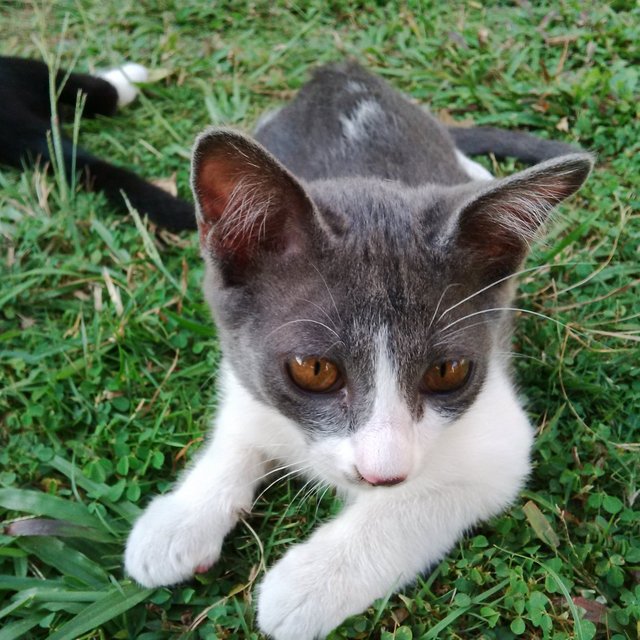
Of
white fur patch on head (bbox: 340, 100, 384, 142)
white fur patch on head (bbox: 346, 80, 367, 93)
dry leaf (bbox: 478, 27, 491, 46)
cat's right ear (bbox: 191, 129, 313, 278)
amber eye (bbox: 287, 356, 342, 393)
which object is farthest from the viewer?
dry leaf (bbox: 478, 27, 491, 46)

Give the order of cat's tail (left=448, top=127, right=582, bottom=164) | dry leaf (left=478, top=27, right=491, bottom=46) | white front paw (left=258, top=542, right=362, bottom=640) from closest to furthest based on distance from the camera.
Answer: white front paw (left=258, top=542, right=362, bottom=640), cat's tail (left=448, top=127, right=582, bottom=164), dry leaf (left=478, top=27, right=491, bottom=46)

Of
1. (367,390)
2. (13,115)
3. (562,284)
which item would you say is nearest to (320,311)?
(367,390)

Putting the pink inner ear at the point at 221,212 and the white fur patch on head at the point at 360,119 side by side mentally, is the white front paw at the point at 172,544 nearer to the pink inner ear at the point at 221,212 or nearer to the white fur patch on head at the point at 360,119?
the pink inner ear at the point at 221,212

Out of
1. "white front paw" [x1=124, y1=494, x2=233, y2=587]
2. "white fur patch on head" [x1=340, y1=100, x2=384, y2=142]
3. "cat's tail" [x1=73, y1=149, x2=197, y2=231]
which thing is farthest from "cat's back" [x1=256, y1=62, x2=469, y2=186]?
"white front paw" [x1=124, y1=494, x2=233, y2=587]

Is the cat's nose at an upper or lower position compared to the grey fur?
lower

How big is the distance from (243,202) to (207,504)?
3.23 feet

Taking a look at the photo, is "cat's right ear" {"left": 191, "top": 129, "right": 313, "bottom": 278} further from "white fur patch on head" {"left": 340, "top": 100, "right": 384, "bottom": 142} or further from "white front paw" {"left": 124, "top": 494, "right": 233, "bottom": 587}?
"white fur patch on head" {"left": 340, "top": 100, "right": 384, "bottom": 142}

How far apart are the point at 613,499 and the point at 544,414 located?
392 mm

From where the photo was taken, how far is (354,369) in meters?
1.69

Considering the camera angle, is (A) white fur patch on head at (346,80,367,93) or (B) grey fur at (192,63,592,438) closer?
(B) grey fur at (192,63,592,438)

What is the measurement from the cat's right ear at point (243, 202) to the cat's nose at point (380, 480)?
60 cm

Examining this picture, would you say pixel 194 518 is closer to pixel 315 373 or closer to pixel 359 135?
pixel 315 373

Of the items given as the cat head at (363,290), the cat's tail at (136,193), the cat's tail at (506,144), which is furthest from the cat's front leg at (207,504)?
the cat's tail at (506,144)

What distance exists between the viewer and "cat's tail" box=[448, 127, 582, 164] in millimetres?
3069
